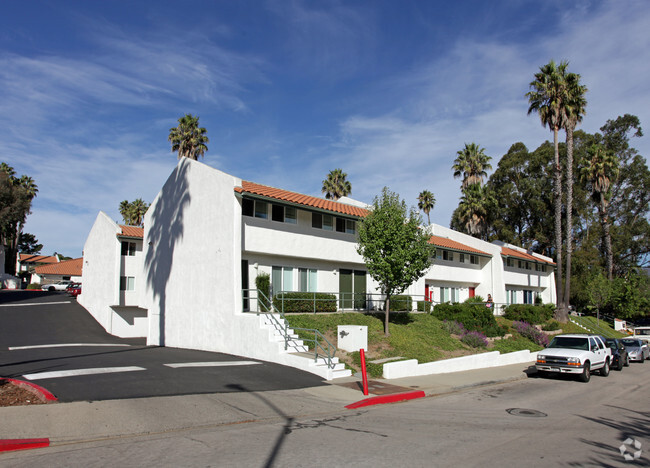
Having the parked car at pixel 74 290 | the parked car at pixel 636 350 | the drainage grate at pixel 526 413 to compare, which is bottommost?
the parked car at pixel 636 350

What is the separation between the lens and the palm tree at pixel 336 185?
53.5 metres

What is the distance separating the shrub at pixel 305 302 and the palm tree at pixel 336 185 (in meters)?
31.2

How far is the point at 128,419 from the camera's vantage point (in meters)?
8.80

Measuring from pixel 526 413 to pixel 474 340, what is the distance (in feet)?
40.7

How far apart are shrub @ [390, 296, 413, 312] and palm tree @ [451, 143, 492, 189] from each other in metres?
28.6

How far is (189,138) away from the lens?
138ft

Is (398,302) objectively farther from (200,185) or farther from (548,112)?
(548,112)

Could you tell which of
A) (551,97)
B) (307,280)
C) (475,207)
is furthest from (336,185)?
(307,280)

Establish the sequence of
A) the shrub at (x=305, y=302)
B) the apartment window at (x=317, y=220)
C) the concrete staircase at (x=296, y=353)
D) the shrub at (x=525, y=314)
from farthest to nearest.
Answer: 1. the shrub at (x=525, y=314)
2. the apartment window at (x=317, y=220)
3. the shrub at (x=305, y=302)
4. the concrete staircase at (x=296, y=353)

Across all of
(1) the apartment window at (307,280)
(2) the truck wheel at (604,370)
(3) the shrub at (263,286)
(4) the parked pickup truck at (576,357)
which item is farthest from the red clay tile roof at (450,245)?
(3) the shrub at (263,286)

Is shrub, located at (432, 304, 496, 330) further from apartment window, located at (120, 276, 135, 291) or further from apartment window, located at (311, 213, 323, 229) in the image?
apartment window, located at (120, 276, 135, 291)

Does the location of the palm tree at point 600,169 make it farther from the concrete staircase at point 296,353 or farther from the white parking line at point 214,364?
the white parking line at point 214,364

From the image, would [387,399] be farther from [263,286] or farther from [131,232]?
[131,232]

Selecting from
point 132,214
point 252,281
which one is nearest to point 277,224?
point 252,281
